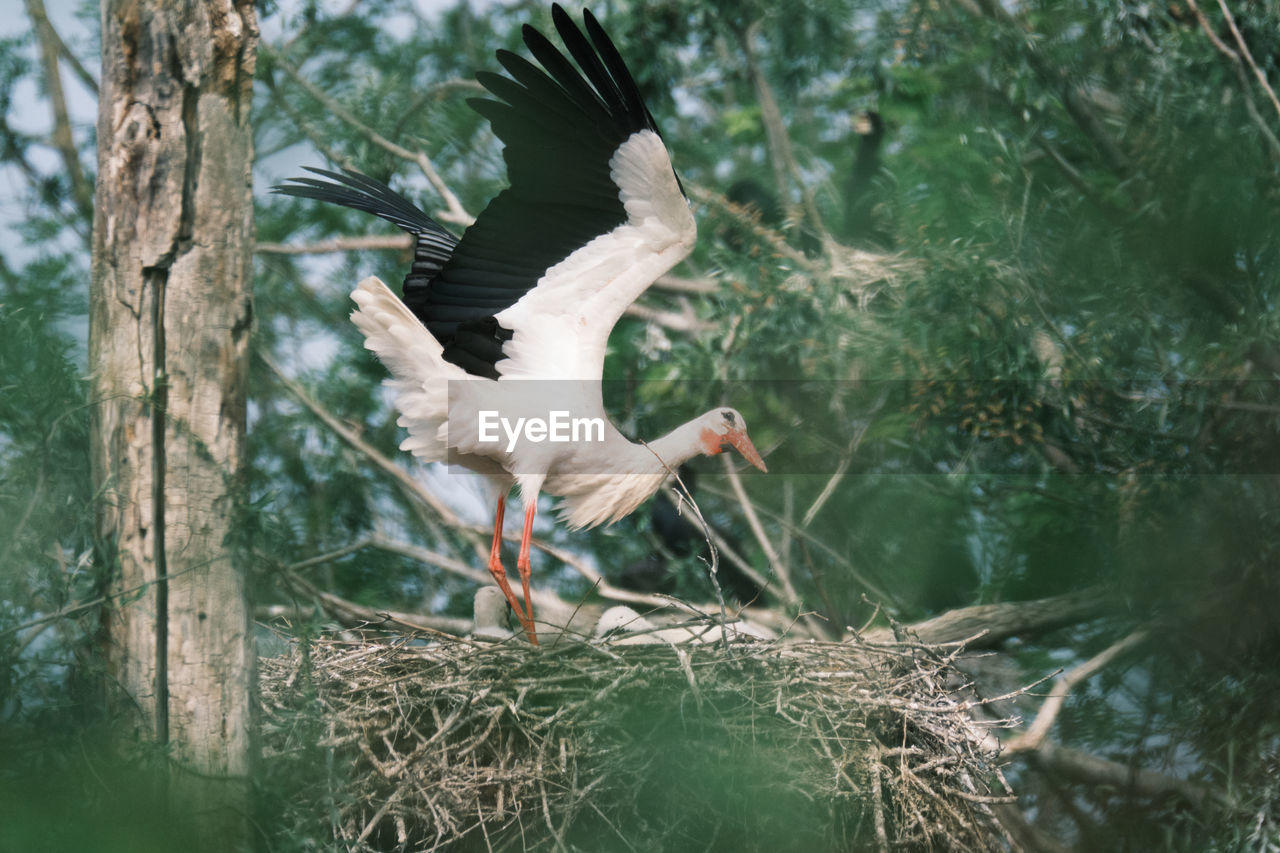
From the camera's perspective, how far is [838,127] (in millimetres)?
7922

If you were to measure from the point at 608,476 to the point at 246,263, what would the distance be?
184 cm

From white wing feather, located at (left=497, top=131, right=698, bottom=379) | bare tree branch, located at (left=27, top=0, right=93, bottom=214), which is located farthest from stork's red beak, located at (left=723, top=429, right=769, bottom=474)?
bare tree branch, located at (left=27, top=0, right=93, bottom=214)

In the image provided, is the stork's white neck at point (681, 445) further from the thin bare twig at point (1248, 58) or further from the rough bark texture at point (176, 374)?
the thin bare twig at point (1248, 58)

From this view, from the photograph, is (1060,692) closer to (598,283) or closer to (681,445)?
(681,445)

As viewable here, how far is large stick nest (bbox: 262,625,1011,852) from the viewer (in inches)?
131

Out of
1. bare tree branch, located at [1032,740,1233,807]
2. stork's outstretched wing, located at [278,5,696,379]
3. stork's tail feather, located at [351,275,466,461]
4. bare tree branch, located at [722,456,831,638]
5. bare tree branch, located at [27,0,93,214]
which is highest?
bare tree branch, located at [27,0,93,214]

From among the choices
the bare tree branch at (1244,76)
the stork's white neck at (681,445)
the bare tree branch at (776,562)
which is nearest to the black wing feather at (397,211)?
the stork's white neck at (681,445)

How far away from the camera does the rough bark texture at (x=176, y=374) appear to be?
2.73 m

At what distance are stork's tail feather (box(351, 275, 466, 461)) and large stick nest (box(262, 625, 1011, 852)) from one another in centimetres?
92

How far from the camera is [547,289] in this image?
4117 millimetres

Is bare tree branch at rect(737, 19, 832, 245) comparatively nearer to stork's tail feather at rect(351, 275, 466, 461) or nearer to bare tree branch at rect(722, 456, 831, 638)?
bare tree branch at rect(722, 456, 831, 638)

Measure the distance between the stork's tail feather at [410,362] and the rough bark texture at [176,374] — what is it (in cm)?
97

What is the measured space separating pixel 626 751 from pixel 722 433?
151cm

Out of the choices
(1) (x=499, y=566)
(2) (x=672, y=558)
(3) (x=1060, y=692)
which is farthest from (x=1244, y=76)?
(1) (x=499, y=566)
